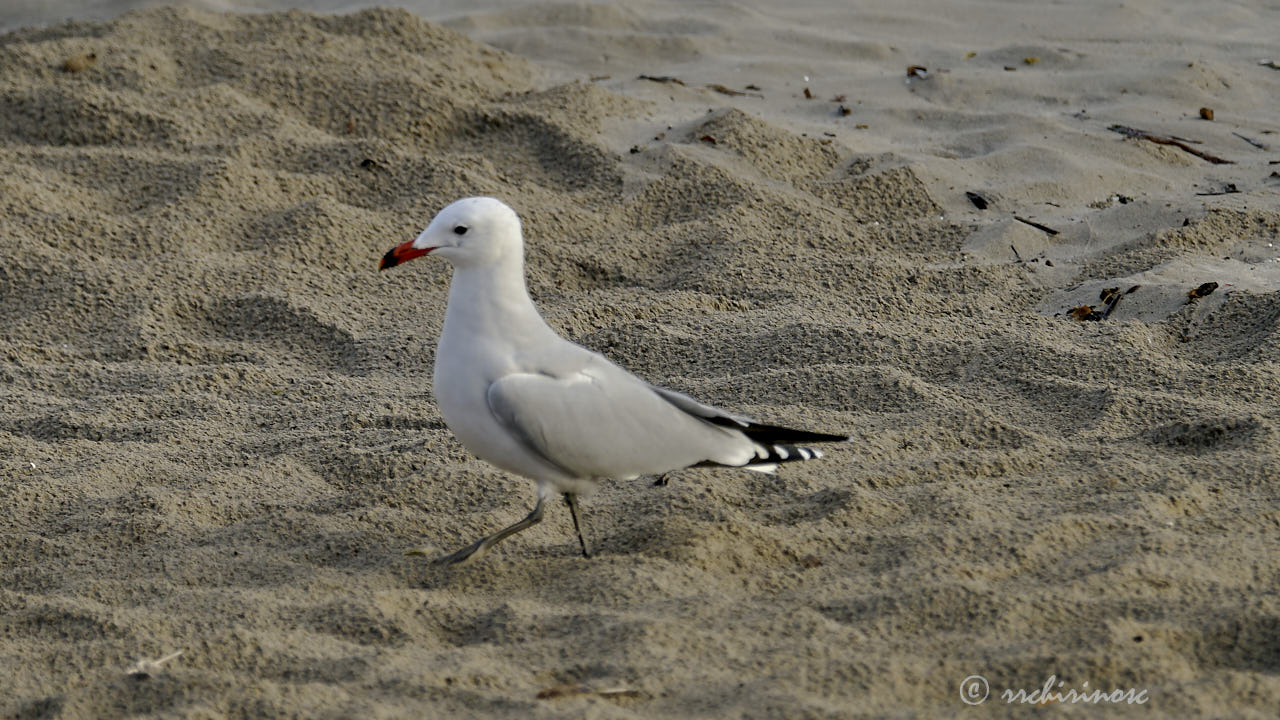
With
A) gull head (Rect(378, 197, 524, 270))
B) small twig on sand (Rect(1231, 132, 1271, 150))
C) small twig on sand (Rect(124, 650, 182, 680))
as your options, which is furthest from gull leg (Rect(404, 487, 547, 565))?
small twig on sand (Rect(1231, 132, 1271, 150))

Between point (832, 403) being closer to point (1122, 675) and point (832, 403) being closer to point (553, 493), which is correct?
point (553, 493)

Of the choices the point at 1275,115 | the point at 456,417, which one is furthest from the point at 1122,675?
the point at 1275,115

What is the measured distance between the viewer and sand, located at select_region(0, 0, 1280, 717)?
236 cm

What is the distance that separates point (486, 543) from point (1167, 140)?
11.5 feet

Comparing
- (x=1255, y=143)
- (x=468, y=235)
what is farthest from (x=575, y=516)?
(x=1255, y=143)

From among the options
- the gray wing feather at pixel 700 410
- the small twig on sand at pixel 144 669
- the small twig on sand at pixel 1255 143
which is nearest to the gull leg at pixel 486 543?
the gray wing feather at pixel 700 410

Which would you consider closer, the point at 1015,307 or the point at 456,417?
the point at 456,417

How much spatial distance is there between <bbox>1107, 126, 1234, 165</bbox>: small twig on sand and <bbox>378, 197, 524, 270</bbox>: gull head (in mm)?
3265

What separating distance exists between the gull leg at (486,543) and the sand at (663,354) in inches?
1.3

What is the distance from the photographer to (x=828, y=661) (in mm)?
2279

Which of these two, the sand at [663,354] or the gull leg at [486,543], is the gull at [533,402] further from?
the sand at [663,354]

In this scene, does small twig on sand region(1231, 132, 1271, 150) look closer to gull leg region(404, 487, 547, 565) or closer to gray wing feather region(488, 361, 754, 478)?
gray wing feather region(488, 361, 754, 478)

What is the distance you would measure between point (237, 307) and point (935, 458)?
2.14m

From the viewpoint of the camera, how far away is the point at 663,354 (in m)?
3.82
